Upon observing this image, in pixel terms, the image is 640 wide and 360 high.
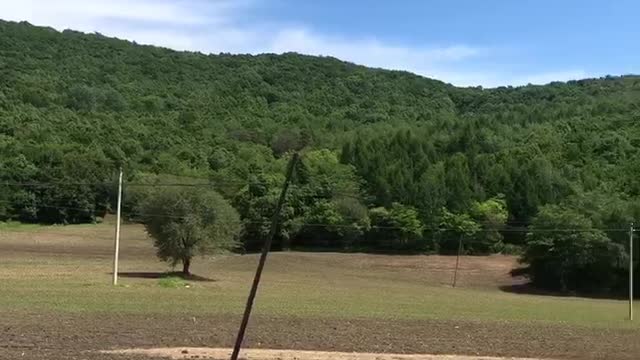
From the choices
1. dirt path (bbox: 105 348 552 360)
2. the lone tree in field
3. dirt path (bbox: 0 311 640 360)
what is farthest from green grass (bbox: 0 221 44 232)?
dirt path (bbox: 105 348 552 360)

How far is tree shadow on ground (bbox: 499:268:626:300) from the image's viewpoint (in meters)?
63.3

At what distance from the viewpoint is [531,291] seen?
244 feet

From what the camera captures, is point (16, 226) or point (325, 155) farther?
point (325, 155)

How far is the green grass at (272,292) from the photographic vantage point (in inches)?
1318

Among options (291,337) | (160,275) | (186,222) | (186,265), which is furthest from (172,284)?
(291,337)

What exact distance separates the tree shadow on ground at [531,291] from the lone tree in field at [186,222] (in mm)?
27735

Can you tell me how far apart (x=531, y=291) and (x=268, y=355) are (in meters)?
60.2

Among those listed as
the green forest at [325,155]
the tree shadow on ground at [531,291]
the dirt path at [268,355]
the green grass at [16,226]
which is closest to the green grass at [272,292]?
the tree shadow on ground at [531,291]

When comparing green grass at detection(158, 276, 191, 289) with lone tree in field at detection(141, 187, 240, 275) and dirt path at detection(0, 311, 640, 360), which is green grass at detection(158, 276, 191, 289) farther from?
dirt path at detection(0, 311, 640, 360)

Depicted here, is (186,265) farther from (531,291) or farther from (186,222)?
(531,291)

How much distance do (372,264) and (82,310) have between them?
6272 cm

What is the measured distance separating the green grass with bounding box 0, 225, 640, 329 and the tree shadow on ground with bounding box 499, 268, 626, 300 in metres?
1.75

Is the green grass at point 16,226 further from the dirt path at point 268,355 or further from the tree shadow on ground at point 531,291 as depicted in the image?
the dirt path at point 268,355

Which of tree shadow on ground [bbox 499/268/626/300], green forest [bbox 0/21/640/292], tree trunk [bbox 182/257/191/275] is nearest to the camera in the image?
tree trunk [bbox 182/257/191/275]
